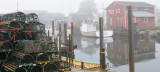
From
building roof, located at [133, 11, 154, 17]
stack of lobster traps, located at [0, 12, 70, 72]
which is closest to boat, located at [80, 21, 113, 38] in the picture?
building roof, located at [133, 11, 154, 17]

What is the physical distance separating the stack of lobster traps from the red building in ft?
138

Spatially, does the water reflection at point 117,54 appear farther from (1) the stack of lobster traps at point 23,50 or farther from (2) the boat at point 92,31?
(2) the boat at point 92,31

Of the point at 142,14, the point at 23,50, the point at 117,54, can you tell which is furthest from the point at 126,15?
the point at 23,50

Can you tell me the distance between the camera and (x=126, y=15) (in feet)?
169

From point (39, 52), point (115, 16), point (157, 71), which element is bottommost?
point (157, 71)

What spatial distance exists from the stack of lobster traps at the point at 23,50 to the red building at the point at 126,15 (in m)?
42.1

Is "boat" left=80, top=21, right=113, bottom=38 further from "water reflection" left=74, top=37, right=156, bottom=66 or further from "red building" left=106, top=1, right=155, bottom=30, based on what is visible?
"water reflection" left=74, top=37, right=156, bottom=66

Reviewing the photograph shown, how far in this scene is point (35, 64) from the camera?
1093 cm

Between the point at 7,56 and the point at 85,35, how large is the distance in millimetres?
49306

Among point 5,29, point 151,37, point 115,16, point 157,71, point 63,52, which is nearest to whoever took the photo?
point 5,29

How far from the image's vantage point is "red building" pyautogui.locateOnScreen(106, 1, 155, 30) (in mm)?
51806

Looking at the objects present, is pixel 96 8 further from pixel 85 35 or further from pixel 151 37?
pixel 151 37

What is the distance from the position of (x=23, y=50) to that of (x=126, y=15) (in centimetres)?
4392

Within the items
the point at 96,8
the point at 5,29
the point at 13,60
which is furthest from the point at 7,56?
the point at 96,8
